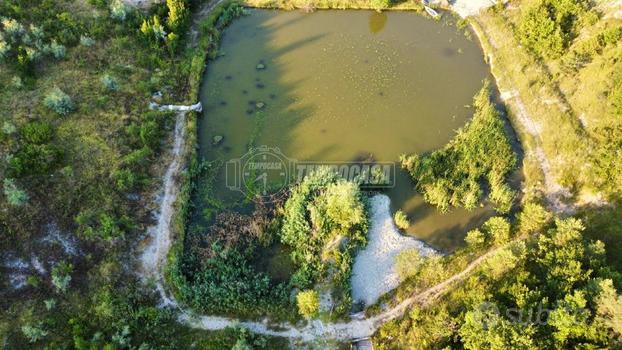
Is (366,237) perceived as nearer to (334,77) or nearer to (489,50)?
(334,77)

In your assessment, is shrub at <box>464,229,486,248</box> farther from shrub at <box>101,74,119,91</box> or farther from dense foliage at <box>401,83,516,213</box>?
shrub at <box>101,74,119,91</box>

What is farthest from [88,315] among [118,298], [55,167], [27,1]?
Result: [27,1]

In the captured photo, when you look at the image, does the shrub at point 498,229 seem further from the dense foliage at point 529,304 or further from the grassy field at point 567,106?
the grassy field at point 567,106

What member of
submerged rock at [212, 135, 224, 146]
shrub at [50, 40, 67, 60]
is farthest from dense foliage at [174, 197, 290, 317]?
shrub at [50, 40, 67, 60]

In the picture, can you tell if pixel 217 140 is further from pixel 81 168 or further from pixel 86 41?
pixel 86 41

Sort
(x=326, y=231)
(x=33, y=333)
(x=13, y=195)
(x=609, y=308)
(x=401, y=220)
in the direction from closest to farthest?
(x=609, y=308) < (x=33, y=333) < (x=13, y=195) < (x=326, y=231) < (x=401, y=220)

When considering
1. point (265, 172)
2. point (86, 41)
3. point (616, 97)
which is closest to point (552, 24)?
point (616, 97)
